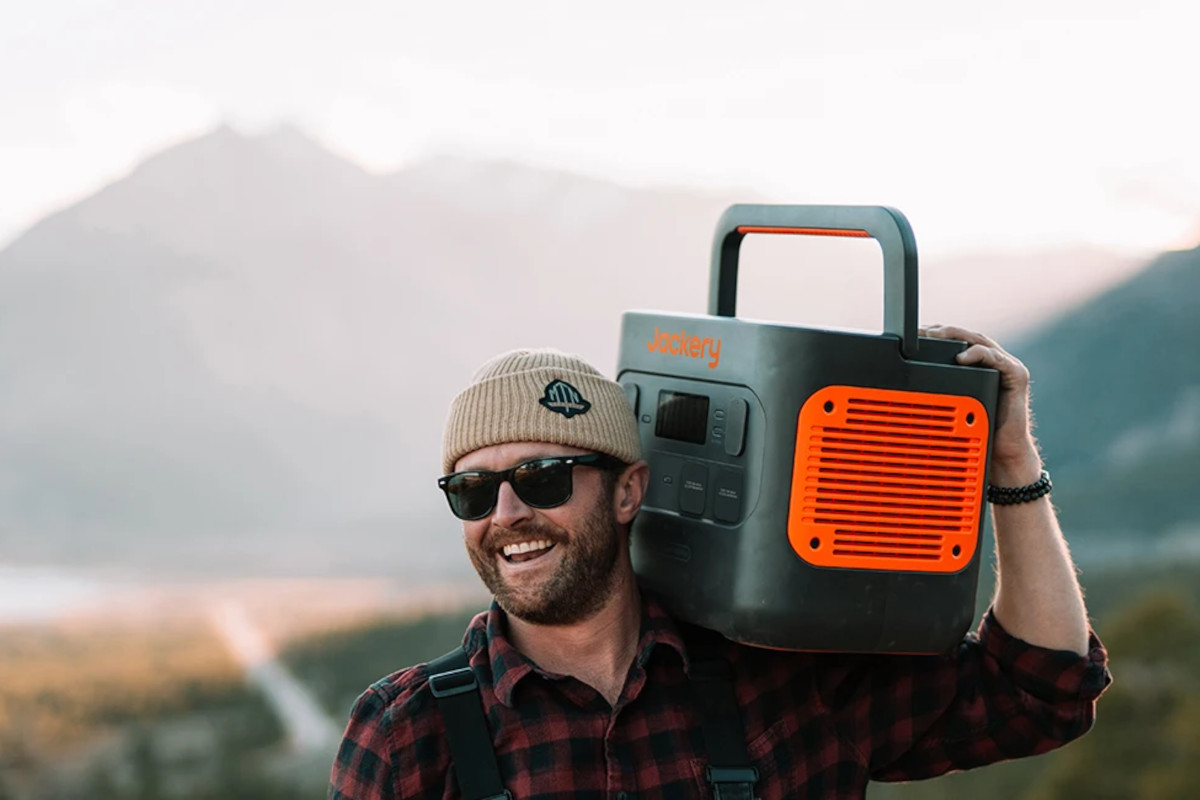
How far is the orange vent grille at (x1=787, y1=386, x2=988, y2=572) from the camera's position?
2359mm

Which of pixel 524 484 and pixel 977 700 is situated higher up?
pixel 524 484

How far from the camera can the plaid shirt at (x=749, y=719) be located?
8.02 feet

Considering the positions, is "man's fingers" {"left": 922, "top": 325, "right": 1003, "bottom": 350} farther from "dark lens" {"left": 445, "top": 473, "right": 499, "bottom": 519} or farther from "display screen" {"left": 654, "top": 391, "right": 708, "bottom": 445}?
"dark lens" {"left": 445, "top": 473, "right": 499, "bottom": 519}

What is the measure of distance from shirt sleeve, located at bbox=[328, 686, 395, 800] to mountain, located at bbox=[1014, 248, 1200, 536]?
3249 cm

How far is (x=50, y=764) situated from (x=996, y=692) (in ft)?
142

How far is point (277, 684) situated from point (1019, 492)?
43340mm

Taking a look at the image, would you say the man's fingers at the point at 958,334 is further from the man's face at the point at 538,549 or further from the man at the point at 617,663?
the man's face at the point at 538,549

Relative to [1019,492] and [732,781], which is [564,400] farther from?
[1019,492]

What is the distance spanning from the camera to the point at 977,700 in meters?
2.76

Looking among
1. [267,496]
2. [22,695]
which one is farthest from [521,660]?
[267,496]

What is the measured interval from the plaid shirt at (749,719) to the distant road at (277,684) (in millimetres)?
37638

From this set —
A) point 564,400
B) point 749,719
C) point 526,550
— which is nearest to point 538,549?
point 526,550

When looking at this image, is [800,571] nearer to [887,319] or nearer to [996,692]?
[887,319]

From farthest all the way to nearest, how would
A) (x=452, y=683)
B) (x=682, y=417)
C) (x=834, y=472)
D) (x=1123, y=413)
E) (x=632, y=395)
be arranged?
(x=1123, y=413) → (x=632, y=395) → (x=682, y=417) → (x=452, y=683) → (x=834, y=472)
